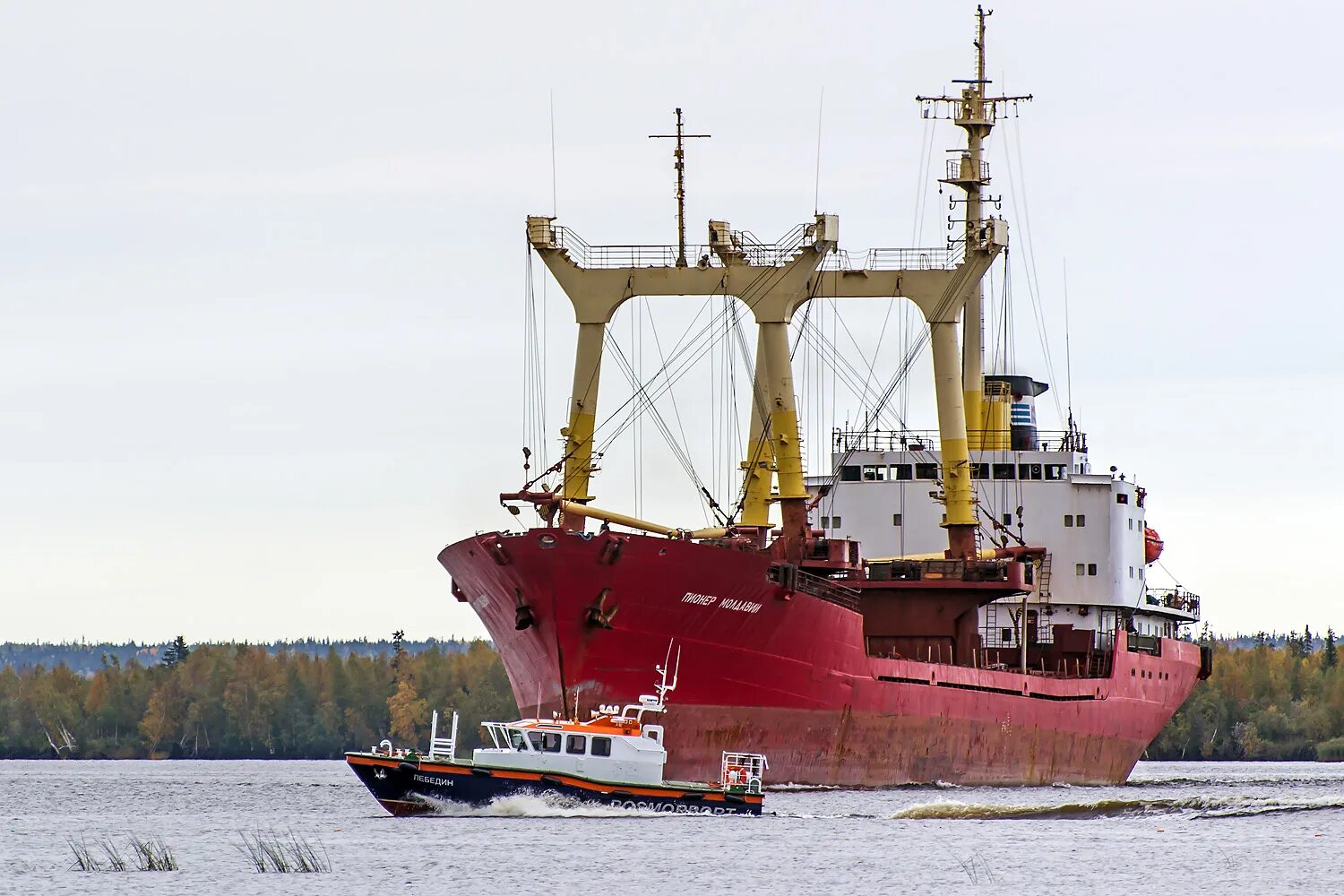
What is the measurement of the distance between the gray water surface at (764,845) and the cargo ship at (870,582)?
7.22 feet

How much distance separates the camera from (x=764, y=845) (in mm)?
46594

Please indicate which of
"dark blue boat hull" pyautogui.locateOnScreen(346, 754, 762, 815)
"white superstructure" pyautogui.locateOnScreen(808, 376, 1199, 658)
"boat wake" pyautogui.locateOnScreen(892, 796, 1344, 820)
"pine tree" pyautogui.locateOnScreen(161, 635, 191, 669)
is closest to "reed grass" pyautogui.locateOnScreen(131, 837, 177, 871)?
"dark blue boat hull" pyautogui.locateOnScreen(346, 754, 762, 815)

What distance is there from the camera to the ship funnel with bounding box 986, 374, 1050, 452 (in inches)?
3081

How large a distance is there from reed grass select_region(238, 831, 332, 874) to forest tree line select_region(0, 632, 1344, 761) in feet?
307

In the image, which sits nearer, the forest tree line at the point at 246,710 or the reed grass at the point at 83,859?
the reed grass at the point at 83,859

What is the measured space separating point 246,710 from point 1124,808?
97070 mm

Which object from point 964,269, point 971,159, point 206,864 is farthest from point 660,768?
point 971,159

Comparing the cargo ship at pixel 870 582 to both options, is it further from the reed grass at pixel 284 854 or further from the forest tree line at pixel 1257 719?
the forest tree line at pixel 1257 719

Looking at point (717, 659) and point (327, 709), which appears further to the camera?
point (327, 709)

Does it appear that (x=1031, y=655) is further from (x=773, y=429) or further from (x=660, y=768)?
(x=660, y=768)

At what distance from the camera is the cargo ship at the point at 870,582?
5528 cm

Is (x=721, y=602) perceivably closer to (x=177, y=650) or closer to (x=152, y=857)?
(x=152, y=857)

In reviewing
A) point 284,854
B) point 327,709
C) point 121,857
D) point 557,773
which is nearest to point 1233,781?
point 557,773

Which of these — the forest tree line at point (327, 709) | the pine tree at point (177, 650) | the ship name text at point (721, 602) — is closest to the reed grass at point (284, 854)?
the ship name text at point (721, 602)
